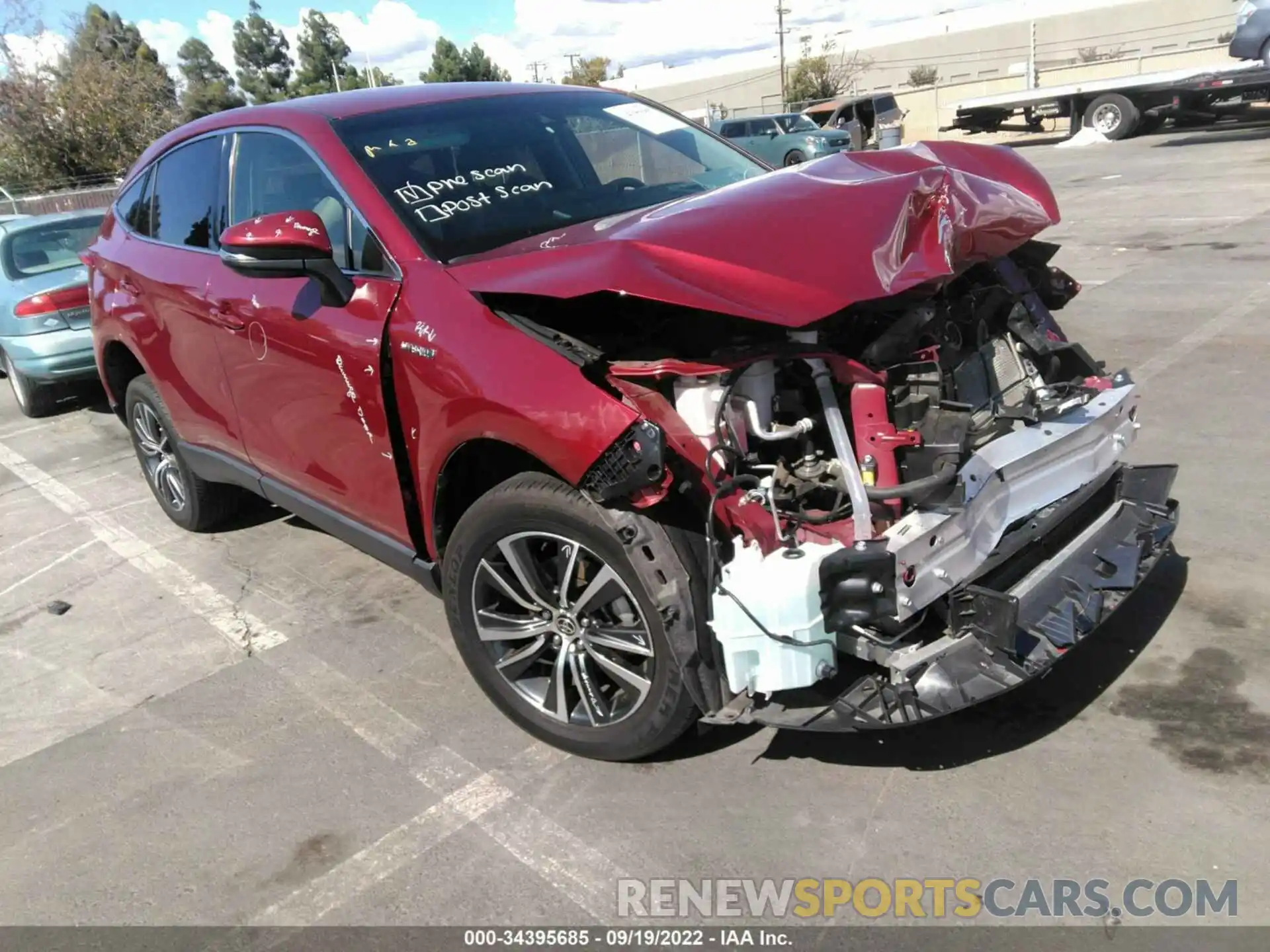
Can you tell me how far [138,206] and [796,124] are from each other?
22.7m

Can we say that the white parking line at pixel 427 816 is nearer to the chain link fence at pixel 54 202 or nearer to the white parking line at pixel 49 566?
the white parking line at pixel 49 566

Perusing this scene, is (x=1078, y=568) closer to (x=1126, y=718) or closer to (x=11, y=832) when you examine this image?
(x=1126, y=718)

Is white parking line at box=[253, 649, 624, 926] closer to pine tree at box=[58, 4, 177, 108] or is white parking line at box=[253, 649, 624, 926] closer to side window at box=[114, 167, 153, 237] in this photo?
side window at box=[114, 167, 153, 237]

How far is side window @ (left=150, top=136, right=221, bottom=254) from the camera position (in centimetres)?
427

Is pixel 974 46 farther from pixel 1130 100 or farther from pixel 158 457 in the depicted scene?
pixel 158 457

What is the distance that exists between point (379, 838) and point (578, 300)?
1639 millimetres

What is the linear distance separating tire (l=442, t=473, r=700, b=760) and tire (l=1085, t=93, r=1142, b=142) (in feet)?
75.4

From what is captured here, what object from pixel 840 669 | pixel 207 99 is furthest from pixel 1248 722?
pixel 207 99

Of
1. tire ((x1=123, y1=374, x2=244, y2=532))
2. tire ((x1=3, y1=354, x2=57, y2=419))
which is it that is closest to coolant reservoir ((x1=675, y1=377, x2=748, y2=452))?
tire ((x1=123, y1=374, x2=244, y2=532))

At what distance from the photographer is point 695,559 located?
8.79 ft

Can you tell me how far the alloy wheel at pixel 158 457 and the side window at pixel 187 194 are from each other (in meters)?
1.01

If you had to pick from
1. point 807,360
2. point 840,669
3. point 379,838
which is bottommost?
point 379,838

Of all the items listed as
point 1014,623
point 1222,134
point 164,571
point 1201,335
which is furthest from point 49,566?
point 1222,134
